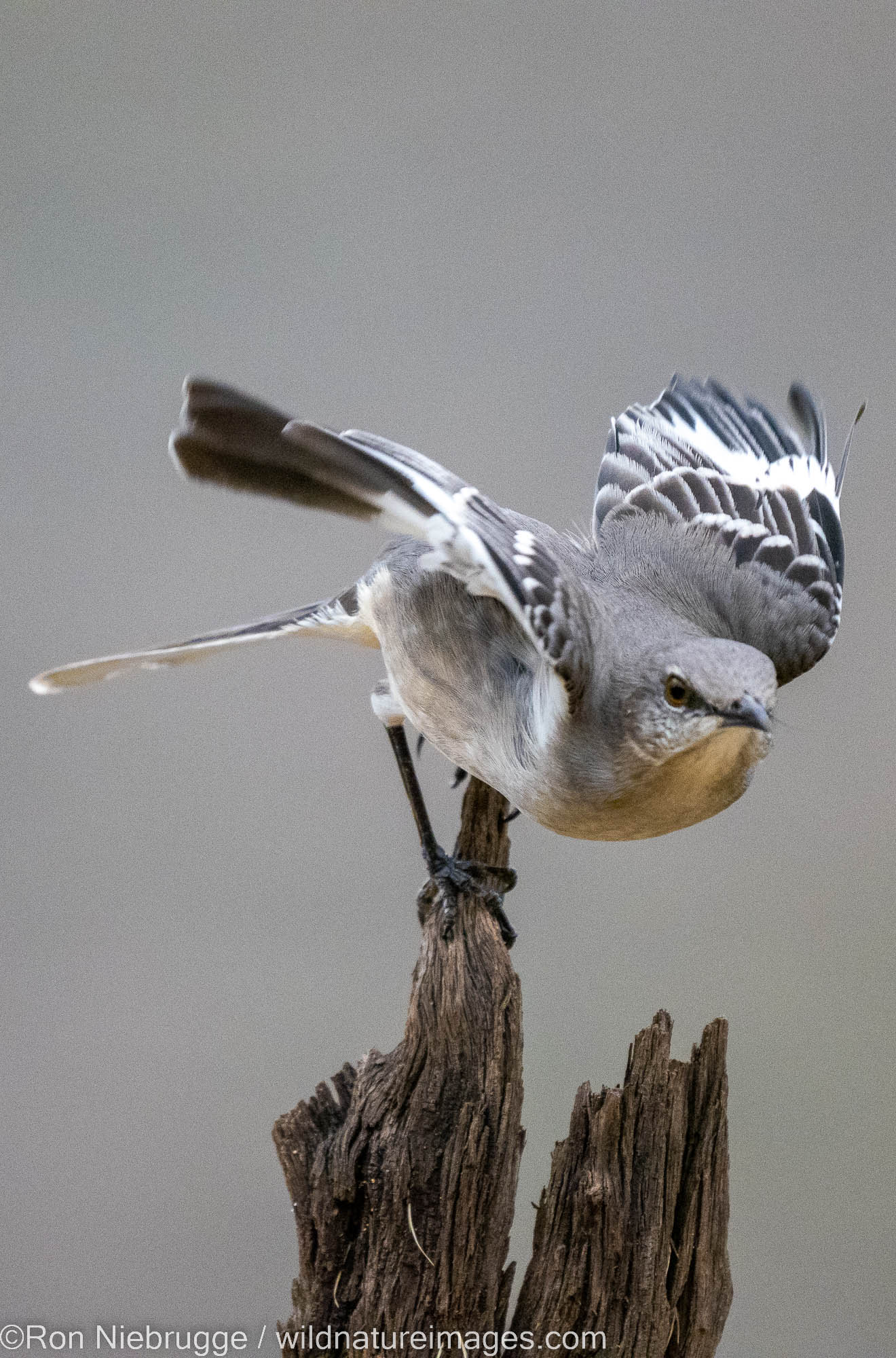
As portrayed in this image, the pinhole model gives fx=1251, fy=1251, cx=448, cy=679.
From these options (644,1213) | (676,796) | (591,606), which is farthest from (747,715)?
(644,1213)

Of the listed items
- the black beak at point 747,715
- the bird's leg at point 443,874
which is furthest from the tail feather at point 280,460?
the bird's leg at point 443,874

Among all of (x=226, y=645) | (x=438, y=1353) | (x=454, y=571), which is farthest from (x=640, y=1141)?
(x=226, y=645)

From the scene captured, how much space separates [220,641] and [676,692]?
39.4 inches

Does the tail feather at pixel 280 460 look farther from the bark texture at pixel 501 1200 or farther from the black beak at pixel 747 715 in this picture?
the bark texture at pixel 501 1200

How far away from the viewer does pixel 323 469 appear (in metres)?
1.83

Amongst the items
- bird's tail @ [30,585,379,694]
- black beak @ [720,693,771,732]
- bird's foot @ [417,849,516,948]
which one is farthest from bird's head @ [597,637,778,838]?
bird's tail @ [30,585,379,694]

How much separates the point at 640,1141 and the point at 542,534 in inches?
39.7

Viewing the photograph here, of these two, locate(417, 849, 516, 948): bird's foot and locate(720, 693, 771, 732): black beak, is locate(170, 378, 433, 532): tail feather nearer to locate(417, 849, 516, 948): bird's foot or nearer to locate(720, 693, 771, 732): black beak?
locate(720, 693, 771, 732): black beak

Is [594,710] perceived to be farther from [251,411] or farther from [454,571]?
[251,411]

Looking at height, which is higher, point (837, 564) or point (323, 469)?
point (837, 564)

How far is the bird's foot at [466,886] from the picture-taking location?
2.39m

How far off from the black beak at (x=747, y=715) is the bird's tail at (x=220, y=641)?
91 centimetres

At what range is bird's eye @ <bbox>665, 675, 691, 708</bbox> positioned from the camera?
167 centimetres

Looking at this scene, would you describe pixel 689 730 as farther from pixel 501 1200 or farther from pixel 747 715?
pixel 501 1200
